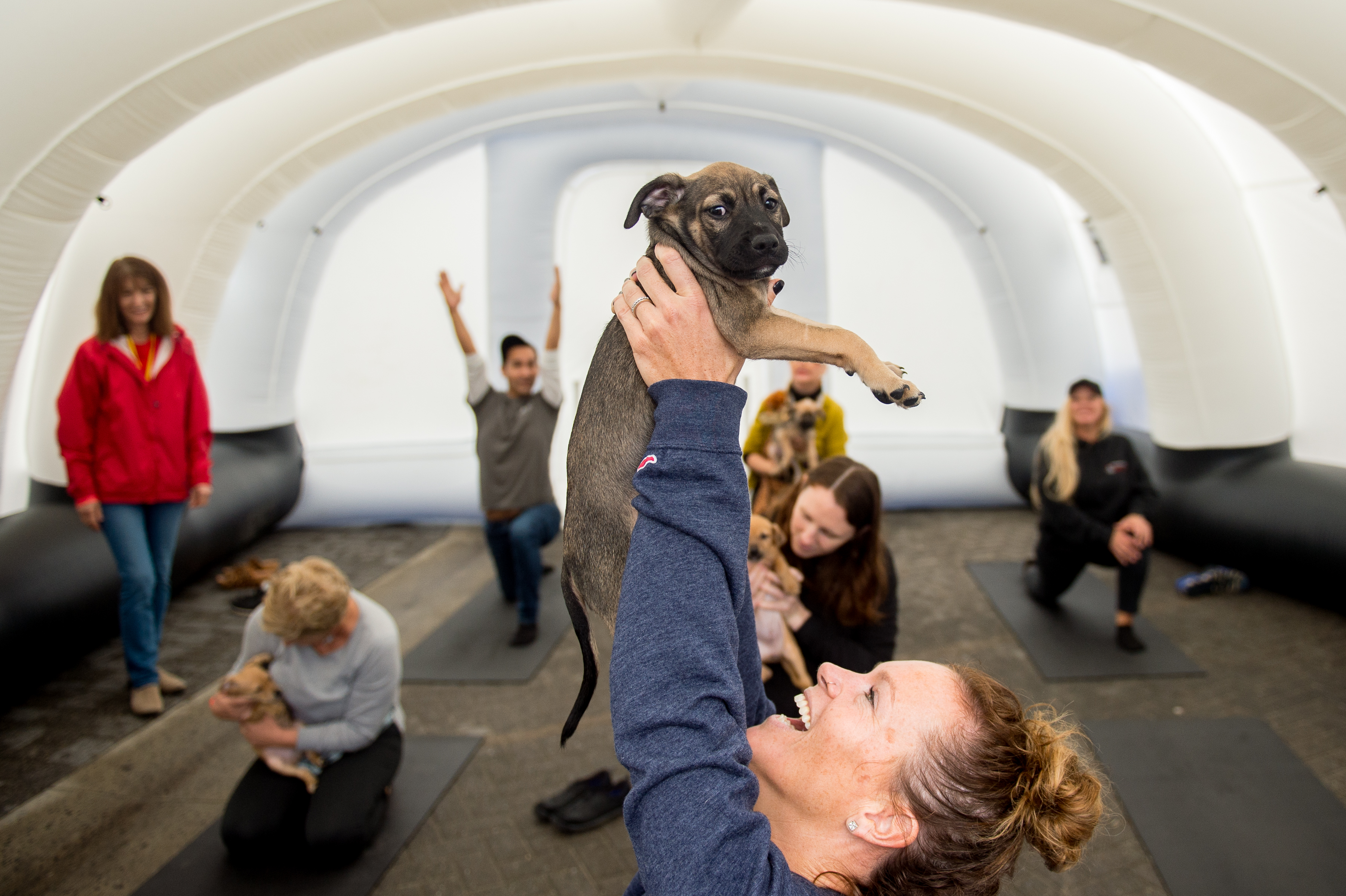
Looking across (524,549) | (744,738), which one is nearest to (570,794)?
(524,549)

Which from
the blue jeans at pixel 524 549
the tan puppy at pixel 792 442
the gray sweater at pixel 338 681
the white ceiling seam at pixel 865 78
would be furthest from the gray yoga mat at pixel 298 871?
the white ceiling seam at pixel 865 78

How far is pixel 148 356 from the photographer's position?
4.86m

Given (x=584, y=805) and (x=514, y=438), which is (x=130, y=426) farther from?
(x=584, y=805)

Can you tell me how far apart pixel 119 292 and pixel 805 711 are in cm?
514

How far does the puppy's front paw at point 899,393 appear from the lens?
1.27 meters

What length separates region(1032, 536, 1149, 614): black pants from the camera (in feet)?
18.7

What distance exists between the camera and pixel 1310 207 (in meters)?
6.44

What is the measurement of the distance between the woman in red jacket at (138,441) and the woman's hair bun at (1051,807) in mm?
5374

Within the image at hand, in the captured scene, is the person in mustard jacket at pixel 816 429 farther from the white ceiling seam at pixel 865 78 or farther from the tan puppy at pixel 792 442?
the white ceiling seam at pixel 865 78

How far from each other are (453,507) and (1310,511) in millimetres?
8678

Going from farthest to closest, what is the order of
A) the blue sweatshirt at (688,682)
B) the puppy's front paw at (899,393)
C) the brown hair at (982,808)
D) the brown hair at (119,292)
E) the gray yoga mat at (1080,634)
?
the gray yoga mat at (1080,634), the brown hair at (119,292), the puppy's front paw at (899,393), the brown hair at (982,808), the blue sweatshirt at (688,682)

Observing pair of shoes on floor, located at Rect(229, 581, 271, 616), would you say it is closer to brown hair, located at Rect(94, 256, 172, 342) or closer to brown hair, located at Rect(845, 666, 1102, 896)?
brown hair, located at Rect(94, 256, 172, 342)

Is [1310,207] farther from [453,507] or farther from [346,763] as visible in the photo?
[453,507]

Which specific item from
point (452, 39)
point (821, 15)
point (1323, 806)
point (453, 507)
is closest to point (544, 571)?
point (453, 507)
